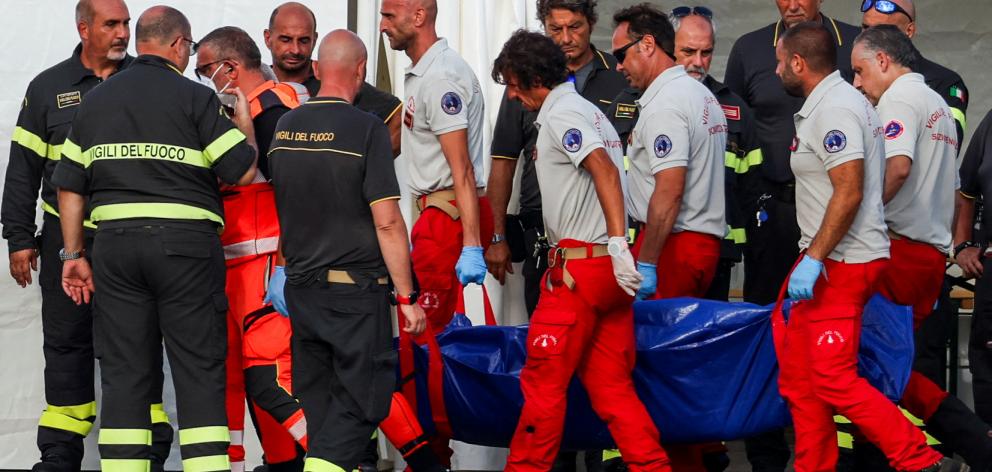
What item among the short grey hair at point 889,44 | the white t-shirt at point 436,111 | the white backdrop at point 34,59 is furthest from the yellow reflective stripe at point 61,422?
the short grey hair at point 889,44

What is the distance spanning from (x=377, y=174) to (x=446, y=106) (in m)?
0.93

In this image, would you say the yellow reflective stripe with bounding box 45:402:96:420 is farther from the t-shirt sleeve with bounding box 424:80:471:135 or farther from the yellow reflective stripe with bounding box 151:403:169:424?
the t-shirt sleeve with bounding box 424:80:471:135

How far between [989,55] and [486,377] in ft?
11.7

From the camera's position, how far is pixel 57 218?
5.62 meters

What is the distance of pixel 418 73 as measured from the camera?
214 inches

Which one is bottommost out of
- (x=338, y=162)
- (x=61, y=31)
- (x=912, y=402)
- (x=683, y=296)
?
(x=912, y=402)

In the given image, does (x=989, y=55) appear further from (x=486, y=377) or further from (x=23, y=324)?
(x=23, y=324)

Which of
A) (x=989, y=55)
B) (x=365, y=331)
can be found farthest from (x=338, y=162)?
(x=989, y=55)

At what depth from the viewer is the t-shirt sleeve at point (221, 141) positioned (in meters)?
4.63

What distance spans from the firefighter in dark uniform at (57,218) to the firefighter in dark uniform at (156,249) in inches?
37.4

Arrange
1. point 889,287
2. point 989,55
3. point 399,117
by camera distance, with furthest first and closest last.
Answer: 1. point 989,55
2. point 399,117
3. point 889,287

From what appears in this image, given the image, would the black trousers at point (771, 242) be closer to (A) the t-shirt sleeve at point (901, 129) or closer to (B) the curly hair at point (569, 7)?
(A) the t-shirt sleeve at point (901, 129)

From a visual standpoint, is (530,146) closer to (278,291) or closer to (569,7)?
(569,7)

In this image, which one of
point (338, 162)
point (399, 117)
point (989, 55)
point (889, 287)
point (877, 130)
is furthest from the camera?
point (989, 55)
